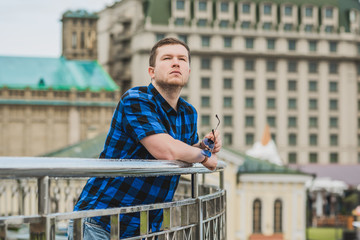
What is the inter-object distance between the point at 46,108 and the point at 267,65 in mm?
28787

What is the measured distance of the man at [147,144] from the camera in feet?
11.3

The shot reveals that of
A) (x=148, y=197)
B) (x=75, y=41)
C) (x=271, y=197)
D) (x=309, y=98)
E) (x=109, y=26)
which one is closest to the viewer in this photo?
(x=148, y=197)

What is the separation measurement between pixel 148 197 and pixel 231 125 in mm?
79771

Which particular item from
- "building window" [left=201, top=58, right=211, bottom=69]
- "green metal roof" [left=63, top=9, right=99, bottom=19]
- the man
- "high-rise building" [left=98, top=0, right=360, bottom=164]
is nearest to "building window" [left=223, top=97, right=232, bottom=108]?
"high-rise building" [left=98, top=0, right=360, bottom=164]

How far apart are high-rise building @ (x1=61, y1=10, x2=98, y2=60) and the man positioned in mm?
76976

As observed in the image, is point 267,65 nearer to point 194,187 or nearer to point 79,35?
point 79,35

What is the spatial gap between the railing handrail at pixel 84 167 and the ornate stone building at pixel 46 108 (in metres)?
63.9

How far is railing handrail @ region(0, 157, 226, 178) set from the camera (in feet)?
7.96

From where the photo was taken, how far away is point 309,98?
85625 mm

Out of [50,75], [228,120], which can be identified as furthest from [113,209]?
[228,120]

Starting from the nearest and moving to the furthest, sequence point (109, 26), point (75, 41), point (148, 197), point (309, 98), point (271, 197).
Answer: point (148, 197) → point (271, 197) → point (75, 41) → point (309, 98) → point (109, 26)

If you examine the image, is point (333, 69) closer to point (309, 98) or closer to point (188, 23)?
point (309, 98)

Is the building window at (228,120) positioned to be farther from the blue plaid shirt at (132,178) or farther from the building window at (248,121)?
the blue plaid shirt at (132,178)

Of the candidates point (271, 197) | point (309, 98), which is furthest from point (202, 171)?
point (309, 98)
